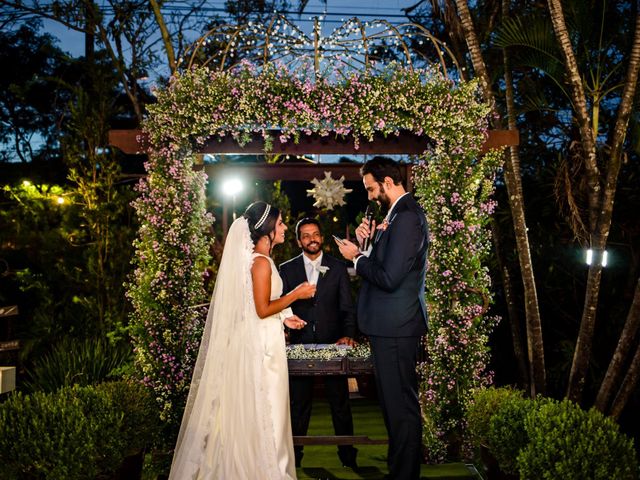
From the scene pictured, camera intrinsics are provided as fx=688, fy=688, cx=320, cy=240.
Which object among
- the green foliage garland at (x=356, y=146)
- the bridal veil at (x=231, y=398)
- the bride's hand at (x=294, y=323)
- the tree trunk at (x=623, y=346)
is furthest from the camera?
the tree trunk at (x=623, y=346)

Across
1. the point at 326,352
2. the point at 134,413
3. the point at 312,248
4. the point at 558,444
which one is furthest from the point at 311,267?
the point at 558,444

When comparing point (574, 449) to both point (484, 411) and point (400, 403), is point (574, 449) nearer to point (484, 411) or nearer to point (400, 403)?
point (400, 403)

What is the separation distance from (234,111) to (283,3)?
29.3 feet

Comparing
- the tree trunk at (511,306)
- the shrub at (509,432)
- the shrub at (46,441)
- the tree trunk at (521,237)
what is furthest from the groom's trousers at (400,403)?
the tree trunk at (511,306)

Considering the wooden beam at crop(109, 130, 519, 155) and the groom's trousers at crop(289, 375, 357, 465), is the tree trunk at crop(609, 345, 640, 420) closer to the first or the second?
the groom's trousers at crop(289, 375, 357, 465)

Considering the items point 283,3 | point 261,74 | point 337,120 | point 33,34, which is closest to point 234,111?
point 261,74

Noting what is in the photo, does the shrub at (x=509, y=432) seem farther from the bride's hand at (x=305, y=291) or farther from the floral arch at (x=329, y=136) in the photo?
the bride's hand at (x=305, y=291)

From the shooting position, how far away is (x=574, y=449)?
376 centimetres

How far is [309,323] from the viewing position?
610cm

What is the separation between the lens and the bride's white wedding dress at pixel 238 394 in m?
4.48

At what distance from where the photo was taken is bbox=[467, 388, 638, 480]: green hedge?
12.2 feet

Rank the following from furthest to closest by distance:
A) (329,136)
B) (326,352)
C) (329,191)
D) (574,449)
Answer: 1. (329,191)
2. (329,136)
3. (326,352)
4. (574,449)

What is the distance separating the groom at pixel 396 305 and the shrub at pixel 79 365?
12.7 ft

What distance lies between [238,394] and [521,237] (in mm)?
4104
